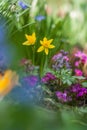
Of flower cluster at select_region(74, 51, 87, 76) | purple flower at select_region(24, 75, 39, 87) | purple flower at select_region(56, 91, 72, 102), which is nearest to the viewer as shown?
purple flower at select_region(24, 75, 39, 87)

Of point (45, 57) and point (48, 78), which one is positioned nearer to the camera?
point (48, 78)

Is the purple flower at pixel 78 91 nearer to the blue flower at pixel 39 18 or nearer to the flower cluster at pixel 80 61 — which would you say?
the flower cluster at pixel 80 61

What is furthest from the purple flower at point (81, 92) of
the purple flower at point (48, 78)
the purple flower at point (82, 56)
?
the purple flower at point (82, 56)

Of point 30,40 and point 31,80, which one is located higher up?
point 30,40

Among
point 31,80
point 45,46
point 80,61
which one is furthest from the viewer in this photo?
point 80,61

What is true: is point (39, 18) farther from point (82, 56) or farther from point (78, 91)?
point (78, 91)

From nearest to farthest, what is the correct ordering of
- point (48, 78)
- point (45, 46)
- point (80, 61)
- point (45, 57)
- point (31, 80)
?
point (31, 80)
point (48, 78)
point (45, 46)
point (45, 57)
point (80, 61)

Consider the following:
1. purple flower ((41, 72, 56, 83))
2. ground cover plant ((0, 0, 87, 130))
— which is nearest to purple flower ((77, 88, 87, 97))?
ground cover plant ((0, 0, 87, 130))

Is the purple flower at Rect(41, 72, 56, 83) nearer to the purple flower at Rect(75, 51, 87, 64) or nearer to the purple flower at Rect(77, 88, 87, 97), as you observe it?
the purple flower at Rect(77, 88, 87, 97)

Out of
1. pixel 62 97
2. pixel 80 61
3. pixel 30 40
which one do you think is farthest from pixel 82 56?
pixel 62 97

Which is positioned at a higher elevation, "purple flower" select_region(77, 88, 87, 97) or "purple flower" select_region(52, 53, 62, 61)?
"purple flower" select_region(52, 53, 62, 61)

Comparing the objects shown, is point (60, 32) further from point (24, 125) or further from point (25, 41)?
point (24, 125)
